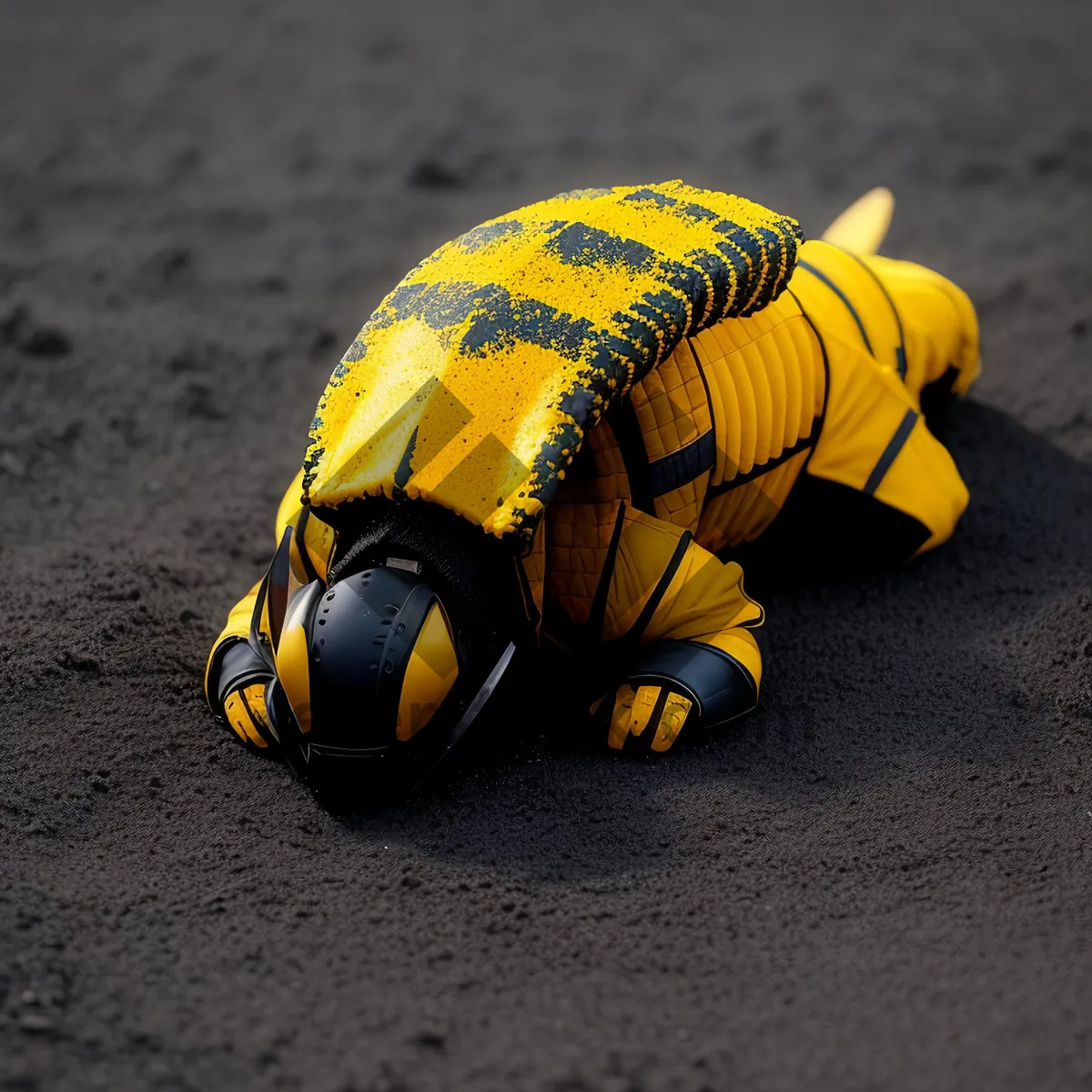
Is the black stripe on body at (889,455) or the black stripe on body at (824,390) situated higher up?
the black stripe on body at (824,390)

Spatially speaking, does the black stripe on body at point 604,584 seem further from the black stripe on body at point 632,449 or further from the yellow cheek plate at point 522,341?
the yellow cheek plate at point 522,341

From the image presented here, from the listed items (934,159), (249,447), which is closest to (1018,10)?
(934,159)

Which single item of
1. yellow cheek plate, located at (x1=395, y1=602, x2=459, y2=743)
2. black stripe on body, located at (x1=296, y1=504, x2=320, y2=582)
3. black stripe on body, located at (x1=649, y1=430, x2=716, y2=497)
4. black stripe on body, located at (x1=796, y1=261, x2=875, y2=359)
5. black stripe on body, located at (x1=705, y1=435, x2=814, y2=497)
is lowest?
black stripe on body, located at (x1=296, y1=504, x2=320, y2=582)

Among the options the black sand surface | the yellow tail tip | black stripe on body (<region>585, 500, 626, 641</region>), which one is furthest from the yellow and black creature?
the yellow tail tip

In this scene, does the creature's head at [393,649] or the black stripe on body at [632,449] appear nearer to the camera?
the creature's head at [393,649]

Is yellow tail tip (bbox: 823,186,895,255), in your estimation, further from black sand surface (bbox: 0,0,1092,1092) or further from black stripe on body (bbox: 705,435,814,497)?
black stripe on body (bbox: 705,435,814,497)

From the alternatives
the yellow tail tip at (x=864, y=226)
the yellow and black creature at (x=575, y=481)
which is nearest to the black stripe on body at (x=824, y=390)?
the yellow and black creature at (x=575, y=481)

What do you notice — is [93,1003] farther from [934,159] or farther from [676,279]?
[934,159]

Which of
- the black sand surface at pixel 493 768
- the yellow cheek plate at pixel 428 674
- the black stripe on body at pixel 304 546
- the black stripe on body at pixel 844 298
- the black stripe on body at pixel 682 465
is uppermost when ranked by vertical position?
the black stripe on body at pixel 844 298
